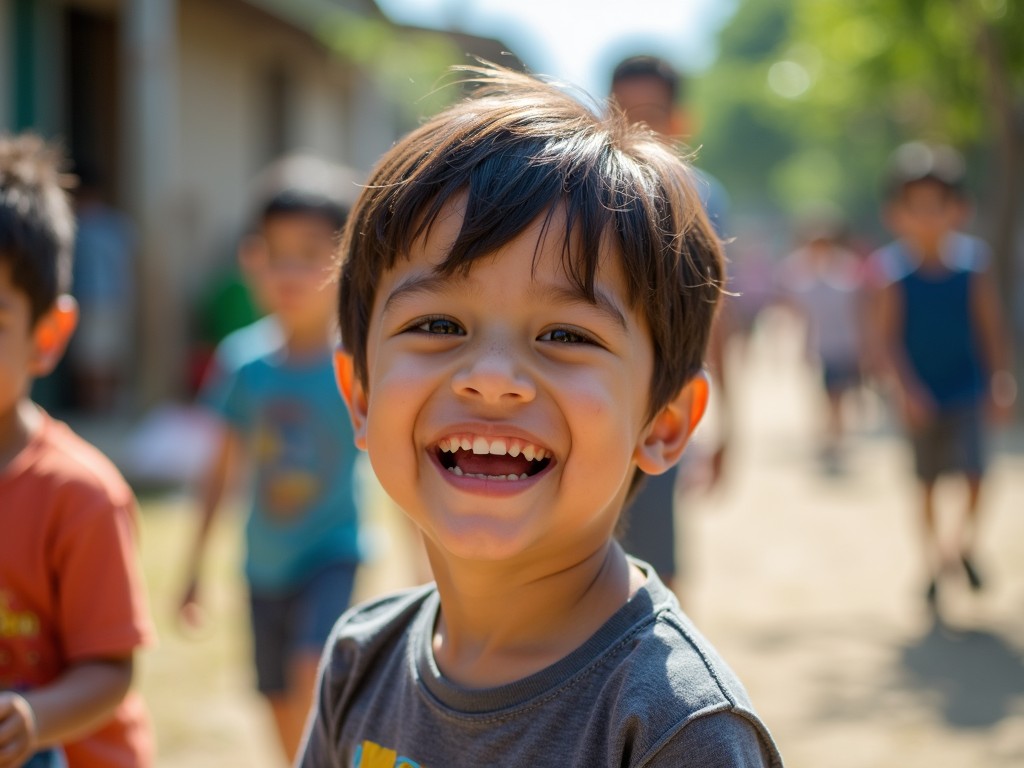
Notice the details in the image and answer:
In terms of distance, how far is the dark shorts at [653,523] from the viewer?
12.1 feet

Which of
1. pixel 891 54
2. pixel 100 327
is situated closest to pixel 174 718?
pixel 100 327

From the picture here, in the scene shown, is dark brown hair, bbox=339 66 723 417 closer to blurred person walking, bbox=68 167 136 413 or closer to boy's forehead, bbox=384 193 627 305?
boy's forehead, bbox=384 193 627 305

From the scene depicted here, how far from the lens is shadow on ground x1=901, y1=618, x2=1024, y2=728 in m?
4.75

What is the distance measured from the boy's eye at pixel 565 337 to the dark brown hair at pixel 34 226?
1248 mm

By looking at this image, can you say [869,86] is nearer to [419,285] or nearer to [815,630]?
[815,630]

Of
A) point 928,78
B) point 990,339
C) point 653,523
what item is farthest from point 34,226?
point 928,78

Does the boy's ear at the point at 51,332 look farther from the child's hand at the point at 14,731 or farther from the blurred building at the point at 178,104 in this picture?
the blurred building at the point at 178,104

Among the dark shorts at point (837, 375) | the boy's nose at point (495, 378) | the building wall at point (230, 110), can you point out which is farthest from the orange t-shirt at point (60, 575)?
the dark shorts at point (837, 375)

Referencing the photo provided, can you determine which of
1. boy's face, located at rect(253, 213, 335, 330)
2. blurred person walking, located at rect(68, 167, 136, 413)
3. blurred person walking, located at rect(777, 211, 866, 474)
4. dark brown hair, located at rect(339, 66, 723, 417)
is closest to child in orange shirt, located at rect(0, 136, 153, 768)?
dark brown hair, located at rect(339, 66, 723, 417)

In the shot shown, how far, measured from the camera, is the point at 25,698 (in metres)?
2.10

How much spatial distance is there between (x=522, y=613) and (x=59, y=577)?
96 cm

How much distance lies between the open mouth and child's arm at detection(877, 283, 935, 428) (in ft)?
16.0

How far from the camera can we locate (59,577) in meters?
2.23

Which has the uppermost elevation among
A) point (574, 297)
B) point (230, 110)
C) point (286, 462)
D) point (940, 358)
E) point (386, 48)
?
point (386, 48)
